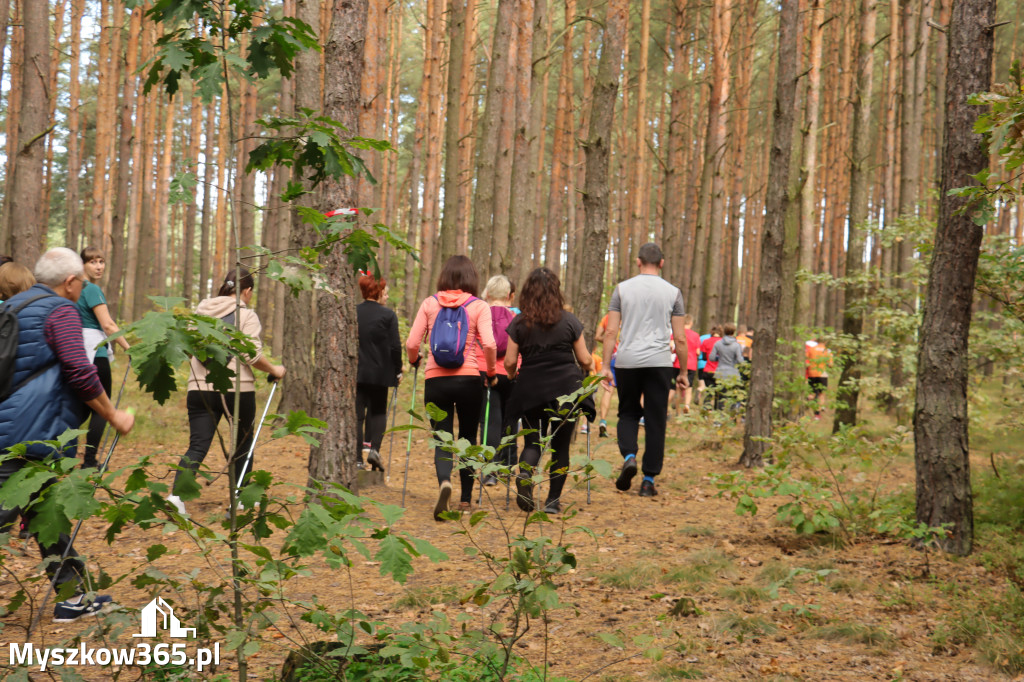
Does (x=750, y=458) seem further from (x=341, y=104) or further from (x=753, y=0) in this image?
(x=753, y=0)

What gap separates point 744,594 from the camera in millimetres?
4270

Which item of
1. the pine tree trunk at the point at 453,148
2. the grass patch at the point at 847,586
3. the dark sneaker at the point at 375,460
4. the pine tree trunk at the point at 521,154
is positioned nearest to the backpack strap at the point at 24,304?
the dark sneaker at the point at 375,460

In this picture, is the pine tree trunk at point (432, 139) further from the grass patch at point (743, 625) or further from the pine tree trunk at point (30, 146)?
the grass patch at point (743, 625)

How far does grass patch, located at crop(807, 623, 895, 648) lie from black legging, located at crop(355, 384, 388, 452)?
459cm

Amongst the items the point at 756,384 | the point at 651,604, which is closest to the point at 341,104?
the point at 651,604

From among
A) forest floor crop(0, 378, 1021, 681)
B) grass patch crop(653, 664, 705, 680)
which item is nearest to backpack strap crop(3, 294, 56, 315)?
forest floor crop(0, 378, 1021, 681)

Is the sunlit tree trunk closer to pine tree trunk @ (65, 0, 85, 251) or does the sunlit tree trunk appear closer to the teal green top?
the teal green top

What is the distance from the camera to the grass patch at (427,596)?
4094mm

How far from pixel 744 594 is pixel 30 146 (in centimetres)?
790

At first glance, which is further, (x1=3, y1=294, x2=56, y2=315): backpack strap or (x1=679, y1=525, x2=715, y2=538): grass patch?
(x1=679, y1=525, x2=715, y2=538): grass patch

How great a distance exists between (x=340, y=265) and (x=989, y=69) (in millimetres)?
4870

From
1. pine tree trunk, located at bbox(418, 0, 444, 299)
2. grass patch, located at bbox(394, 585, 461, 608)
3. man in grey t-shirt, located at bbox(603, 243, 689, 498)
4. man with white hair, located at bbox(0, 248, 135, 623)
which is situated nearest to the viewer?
man with white hair, located at bbox(0, 248, 135, 623)

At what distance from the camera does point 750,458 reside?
8555 millimetres

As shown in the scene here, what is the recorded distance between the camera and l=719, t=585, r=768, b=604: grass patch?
166 inches
